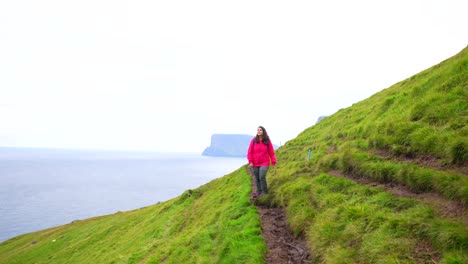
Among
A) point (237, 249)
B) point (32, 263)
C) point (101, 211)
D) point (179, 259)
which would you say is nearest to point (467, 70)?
point (237, 249)

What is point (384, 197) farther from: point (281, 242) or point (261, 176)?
point (261, 176)

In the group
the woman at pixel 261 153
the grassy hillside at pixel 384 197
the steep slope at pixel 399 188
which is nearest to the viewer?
the steep slope at pixel 399 188

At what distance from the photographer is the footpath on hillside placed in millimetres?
10117

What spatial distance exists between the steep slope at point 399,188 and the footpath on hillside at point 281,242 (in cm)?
44

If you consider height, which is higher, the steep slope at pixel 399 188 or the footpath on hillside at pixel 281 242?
the steep slope at pixel 399 188

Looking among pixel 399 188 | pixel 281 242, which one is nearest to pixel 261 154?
pixel 281 242

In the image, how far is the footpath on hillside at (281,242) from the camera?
33.2 feet

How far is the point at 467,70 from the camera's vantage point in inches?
539

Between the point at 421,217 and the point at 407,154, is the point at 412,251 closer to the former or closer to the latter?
the point at 421,217

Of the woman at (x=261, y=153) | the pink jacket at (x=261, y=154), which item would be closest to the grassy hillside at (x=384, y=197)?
the woman at (x=261, y=153)

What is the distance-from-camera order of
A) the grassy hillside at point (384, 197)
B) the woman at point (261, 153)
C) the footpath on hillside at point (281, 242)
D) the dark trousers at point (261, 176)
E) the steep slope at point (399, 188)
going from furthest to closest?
the dark trousers at point (261, 176) < the woman at point (261, 153) < the footpath on hillside at point (281, 242) < the grassy hillside at point (384, 197) < the steep slope at point (399, 188)

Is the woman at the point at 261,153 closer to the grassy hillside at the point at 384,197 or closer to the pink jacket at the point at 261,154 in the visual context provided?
the pink jacket at the point at 261,154

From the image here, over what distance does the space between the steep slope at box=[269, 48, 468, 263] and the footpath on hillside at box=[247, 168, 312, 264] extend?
442 millimetres

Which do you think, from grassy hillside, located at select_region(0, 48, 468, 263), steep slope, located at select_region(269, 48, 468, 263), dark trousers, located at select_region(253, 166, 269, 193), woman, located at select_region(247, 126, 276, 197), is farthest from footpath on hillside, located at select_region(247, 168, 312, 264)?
woman, located at select_region(247, 126, 276, 197)
